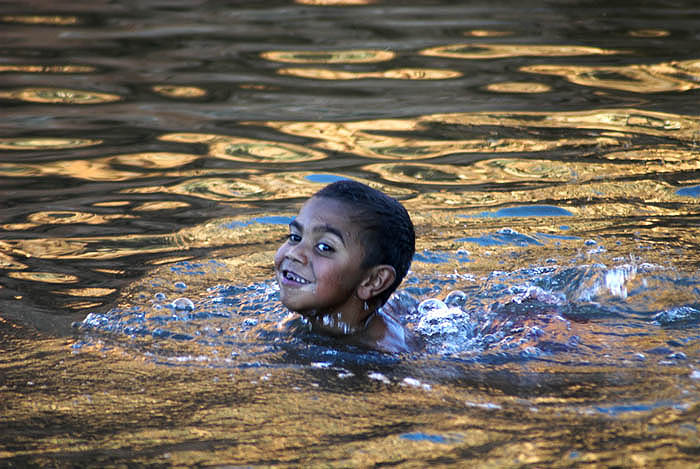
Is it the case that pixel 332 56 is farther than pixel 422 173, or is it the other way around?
pixel 332 56

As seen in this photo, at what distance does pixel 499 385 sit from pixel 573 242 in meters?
2.38

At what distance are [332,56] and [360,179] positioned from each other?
3642mm

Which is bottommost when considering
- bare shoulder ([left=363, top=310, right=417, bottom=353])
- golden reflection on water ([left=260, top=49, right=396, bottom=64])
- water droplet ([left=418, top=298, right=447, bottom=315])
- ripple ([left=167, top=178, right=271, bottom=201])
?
water droplet ([left=418, top=298, right=447, bottom=315])

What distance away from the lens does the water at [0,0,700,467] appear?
12.0 ft

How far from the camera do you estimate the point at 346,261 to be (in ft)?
15.0

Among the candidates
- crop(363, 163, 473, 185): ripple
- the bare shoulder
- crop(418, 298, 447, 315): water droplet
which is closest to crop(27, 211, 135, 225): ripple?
crop(363, 163, 473, 185): ripple

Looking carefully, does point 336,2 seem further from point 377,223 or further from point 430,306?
point 377,223

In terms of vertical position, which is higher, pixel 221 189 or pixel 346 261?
pixel 346 261

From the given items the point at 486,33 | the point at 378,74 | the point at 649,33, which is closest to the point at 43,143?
the point at 378,74

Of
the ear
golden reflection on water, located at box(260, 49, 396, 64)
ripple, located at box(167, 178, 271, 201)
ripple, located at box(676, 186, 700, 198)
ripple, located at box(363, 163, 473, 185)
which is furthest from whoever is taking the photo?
golden reflection on water, located at box(260, 49, 396, 64)

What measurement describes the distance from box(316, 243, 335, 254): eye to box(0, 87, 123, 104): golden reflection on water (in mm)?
5325

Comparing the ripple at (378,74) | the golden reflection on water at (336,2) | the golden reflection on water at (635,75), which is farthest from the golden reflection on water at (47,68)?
the golden reflection on water at (635,75)

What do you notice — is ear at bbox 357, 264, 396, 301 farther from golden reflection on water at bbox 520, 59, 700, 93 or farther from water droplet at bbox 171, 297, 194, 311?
golden reflection on water at bbox 520, 59, 700, 93

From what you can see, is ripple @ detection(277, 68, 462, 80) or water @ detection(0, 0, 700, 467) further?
ripple @ detection(277, 68, 462, 80)
